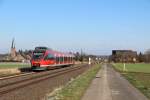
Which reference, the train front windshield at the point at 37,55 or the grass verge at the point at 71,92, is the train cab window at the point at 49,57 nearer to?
→ the train front windshield at the point at 37,55

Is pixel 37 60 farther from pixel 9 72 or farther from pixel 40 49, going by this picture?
pixel 9 72

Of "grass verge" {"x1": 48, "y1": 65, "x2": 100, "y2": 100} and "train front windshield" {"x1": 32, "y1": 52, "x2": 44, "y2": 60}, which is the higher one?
"train front windshield" {"x1": 32, "y1": 52, "x2": 44, "y2": 60}

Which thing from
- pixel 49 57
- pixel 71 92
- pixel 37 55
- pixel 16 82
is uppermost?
pixel 37 55

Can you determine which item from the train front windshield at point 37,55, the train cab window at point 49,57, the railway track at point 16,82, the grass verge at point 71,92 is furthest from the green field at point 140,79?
the train front windshield at point 37,55

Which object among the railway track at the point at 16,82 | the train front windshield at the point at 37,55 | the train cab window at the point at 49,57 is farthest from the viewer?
the train cab window at the point at 49,57

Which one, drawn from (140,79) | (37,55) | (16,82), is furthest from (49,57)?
(16,82)

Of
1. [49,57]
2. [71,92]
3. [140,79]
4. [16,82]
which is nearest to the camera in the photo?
[71,92]

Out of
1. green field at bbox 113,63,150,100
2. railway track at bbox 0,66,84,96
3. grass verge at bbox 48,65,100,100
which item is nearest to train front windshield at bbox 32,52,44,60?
green field at bbox 113,63,150,100

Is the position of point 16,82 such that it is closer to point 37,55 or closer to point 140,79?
point 140,79

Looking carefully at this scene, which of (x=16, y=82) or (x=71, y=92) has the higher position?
(x=16, y=82)

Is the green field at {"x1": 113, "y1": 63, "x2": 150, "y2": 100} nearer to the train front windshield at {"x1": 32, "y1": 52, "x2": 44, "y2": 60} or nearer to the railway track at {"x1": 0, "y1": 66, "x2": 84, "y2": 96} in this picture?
the railway track at {"x1": 0, "y1": 66, "x2": 84, "y2": 96}

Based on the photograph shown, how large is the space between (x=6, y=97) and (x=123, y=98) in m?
5.54

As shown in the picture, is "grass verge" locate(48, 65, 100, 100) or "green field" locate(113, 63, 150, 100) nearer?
"grass verge" locate(48, 65, 100, 100)

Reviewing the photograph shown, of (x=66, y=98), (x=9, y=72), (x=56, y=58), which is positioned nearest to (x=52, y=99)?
(x=66, y=98)
